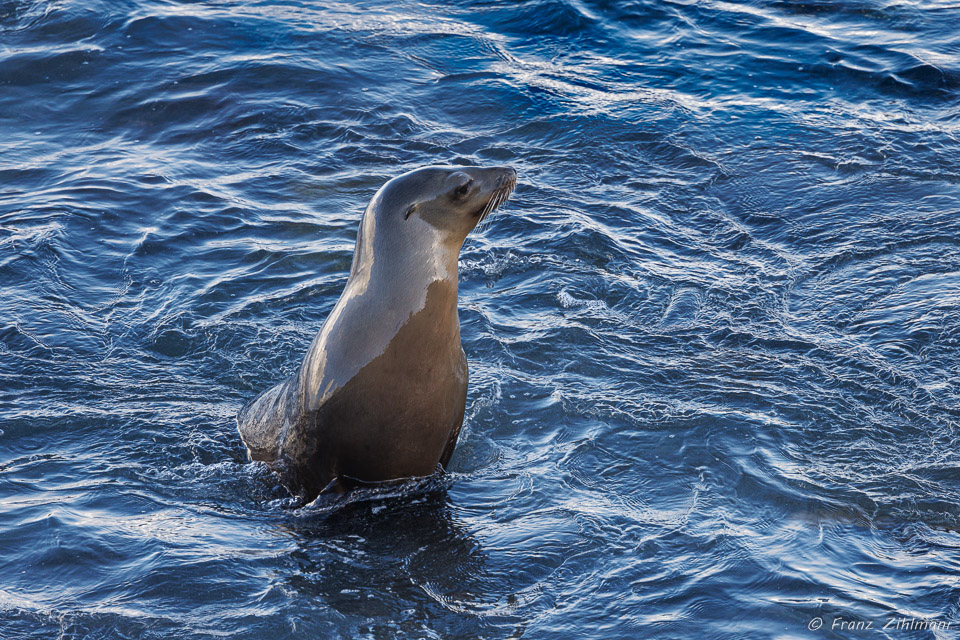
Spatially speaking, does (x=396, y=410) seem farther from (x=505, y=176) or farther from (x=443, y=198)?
(x=505, y=176)

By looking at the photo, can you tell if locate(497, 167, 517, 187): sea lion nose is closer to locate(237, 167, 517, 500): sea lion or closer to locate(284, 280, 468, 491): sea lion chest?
locate(237, 167, 517, 500): sea lion

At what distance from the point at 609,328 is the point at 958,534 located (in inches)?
110

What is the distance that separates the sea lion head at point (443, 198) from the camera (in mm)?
5324

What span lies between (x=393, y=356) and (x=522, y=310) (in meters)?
2.61

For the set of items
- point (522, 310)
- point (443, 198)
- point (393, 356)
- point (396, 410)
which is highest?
point (443, 198)

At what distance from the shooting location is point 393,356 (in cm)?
517

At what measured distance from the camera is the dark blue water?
4738 millimetres

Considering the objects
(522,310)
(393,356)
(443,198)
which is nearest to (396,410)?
(393,356)

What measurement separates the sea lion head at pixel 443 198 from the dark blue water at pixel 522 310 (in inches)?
52.4

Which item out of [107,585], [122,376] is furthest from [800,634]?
[122,376]

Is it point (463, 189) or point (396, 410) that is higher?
point (463, 189)

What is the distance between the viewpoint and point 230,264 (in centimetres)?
842

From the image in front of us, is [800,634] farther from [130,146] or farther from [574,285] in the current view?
[130,146]

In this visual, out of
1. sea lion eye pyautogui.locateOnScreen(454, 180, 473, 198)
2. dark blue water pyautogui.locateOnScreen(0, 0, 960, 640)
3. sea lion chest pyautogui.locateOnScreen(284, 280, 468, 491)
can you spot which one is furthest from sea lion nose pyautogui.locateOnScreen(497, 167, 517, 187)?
dark blue water pyautogui.locateOnScreen(0, 0, 960, 640)
